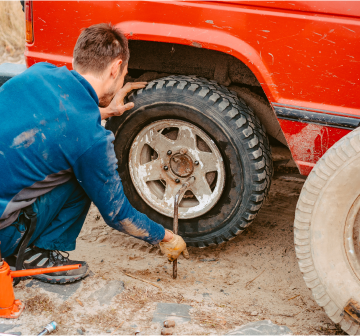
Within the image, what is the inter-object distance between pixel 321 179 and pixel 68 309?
1501mm

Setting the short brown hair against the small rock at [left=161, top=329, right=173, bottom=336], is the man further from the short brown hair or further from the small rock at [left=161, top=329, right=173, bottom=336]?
the small rock at [left=161, top=329, right=173, bottom=336]

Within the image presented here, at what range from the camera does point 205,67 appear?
2656 mm

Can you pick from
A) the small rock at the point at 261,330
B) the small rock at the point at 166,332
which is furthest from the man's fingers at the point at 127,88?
the small rock at the point at 261,330

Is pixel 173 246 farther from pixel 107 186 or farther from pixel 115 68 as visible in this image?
pixel 115 68

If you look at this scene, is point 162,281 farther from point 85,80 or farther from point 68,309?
point 85,80

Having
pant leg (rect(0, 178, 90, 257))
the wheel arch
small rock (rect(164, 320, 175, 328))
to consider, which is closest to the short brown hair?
the wheel arch

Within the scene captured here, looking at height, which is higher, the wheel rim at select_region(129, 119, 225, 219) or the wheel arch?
the wheel arch

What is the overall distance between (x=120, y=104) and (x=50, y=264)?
1.11 m

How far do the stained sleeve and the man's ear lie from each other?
1.23 feet

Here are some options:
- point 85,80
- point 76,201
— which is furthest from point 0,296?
point 85,80

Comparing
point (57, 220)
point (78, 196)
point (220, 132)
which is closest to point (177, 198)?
point (220, 132)

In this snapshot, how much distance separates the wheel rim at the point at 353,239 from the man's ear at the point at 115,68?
4.66 feet

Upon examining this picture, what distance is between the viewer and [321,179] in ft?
6.44

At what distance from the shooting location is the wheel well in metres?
2.58
